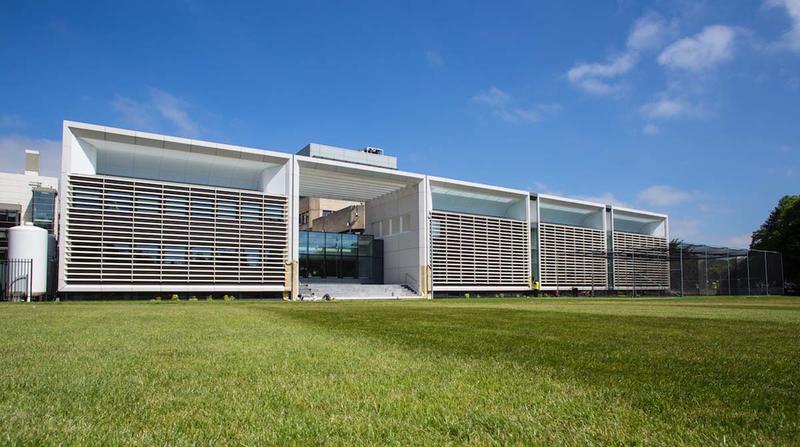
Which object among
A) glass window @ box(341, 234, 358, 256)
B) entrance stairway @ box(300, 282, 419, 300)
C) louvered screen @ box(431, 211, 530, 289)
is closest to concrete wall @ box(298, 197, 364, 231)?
glass window @ box(341, 234, 358, 256)

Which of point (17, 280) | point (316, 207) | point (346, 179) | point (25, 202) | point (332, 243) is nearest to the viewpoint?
point (17, 280)

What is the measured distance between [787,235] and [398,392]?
62.6 meters

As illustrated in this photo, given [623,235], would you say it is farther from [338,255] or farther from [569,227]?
[338,255]

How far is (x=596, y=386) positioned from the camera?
4012mm

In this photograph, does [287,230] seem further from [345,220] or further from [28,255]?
[345,220]

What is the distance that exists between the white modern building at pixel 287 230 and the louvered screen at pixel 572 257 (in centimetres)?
15

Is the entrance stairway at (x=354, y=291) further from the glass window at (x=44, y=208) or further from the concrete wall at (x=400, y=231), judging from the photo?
the glass window at (x=44, y=208)

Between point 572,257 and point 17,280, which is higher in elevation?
point 572,257

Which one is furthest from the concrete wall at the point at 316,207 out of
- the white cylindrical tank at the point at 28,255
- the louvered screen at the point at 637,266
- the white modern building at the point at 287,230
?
the white cylindrical tank at the point at 28,255

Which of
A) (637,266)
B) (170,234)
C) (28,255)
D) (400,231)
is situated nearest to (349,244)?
(400,231)

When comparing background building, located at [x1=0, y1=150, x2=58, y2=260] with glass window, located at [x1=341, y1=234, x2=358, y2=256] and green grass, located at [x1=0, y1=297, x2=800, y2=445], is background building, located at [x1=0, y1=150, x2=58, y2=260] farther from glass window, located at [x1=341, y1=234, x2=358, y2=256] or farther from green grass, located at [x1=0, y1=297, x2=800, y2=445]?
green grass, located at [x1=0, y1=297, x2=800, y2=445]

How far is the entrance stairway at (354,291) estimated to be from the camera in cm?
3759

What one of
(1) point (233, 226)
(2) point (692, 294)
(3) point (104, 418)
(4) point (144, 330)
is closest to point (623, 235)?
(2) point (692, 294)

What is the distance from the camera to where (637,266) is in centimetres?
5669
